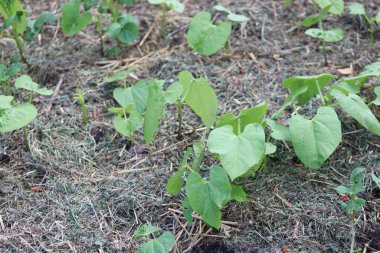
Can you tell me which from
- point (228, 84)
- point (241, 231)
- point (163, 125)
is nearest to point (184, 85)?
point (163, 125)

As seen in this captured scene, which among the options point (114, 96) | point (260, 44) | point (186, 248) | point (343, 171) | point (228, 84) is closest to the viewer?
point (186, 248)

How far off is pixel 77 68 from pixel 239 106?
86 cm

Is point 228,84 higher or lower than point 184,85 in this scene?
lower

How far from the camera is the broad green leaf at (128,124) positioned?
95.0 inches

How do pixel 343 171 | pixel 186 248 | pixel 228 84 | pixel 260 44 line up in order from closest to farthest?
pixel 186 248, pixel 343 171, pixel 228 84, pixel 260 44

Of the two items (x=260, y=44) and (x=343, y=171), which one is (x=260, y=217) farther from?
(x=260, y=44)

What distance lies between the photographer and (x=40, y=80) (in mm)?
2887

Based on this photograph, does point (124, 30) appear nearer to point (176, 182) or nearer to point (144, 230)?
point (176, 182)

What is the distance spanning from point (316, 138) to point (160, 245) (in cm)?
71

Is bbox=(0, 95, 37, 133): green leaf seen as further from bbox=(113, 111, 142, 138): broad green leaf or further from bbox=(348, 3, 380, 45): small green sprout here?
bbox=(348, 3, 380, 45): small green sprout

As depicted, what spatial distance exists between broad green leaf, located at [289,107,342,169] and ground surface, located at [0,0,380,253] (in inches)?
6.6

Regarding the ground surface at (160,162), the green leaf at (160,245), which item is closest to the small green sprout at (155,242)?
the green leaf at (160,245)

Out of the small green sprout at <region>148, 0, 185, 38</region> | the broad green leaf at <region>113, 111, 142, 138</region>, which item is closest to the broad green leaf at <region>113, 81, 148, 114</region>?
the broad green leaf at <region>113, 111, 142, 138</region>

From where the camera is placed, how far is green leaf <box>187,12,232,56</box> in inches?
110
